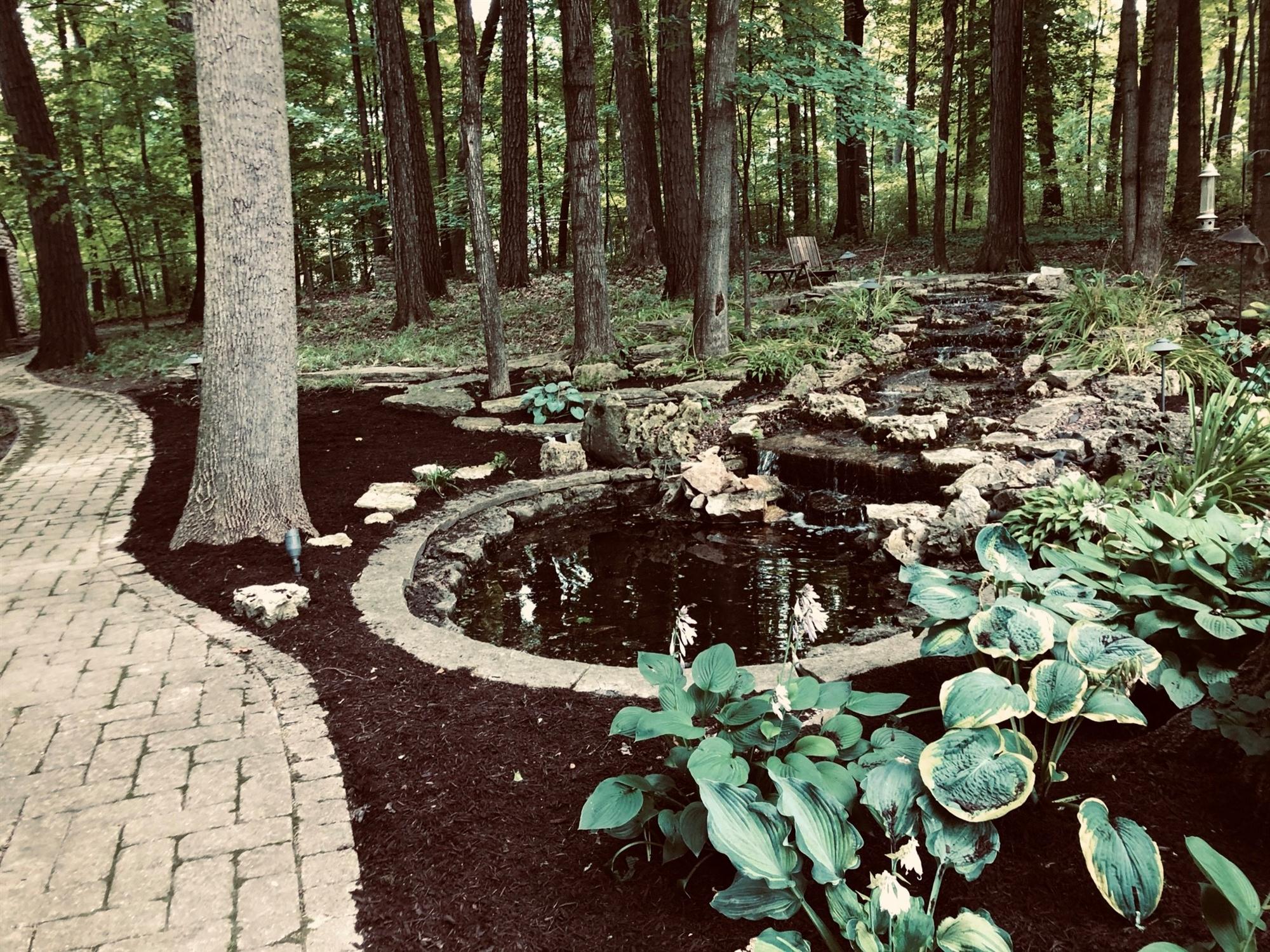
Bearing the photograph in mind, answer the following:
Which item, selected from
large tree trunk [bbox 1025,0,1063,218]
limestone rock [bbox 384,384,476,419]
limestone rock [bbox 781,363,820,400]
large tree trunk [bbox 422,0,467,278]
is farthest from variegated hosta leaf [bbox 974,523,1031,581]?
large tree trunk [bbox 1025,0,1063,218]

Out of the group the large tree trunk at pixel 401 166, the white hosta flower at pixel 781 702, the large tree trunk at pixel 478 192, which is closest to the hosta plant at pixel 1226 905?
the white hosta flower at pixel 781 702

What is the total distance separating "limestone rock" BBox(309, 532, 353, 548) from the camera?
4.32 m

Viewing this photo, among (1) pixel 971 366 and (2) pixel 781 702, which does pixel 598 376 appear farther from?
(2) pixel 781 702

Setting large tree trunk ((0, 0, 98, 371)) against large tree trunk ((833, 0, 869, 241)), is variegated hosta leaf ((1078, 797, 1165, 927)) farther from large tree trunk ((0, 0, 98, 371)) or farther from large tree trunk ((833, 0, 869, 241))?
large tree trunk ((833, 0, 869, 241))

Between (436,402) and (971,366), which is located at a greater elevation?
(971,366)

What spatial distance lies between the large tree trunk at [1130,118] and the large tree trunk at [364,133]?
11.8 m

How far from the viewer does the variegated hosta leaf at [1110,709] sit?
161 centimetres

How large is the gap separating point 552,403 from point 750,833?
18.4ft

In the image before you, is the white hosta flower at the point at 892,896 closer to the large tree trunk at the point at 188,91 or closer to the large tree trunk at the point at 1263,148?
the large tree trunk at the point at 1263,148

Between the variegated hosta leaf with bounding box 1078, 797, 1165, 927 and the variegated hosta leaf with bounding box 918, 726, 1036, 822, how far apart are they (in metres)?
0.14

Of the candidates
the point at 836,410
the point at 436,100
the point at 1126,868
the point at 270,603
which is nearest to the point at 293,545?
the point at 270,603

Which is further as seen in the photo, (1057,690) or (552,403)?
(552,403)

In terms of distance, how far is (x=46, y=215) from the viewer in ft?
35.4

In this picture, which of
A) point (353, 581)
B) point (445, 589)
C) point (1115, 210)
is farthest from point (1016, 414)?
point (1115, 210)
